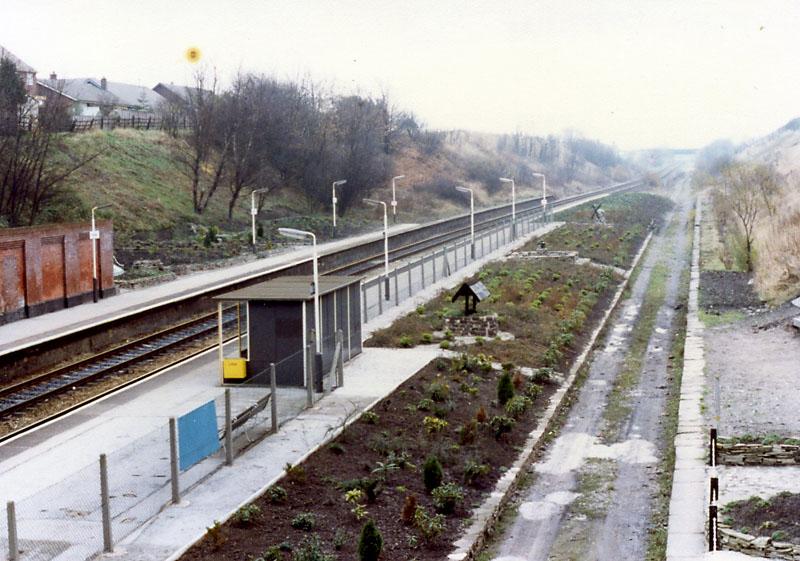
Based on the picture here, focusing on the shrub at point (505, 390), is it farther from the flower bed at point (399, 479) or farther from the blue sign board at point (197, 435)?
the blue sign board at point (197, 435)

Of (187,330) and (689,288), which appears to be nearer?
(187,330)

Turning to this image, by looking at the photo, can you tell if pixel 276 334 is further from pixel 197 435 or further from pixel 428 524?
pixel 428 524

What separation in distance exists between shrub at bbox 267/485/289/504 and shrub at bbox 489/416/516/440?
19.5 feet

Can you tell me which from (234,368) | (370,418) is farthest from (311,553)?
(234,368)

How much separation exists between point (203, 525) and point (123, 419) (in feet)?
23.7

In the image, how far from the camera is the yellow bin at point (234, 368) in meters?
23.0

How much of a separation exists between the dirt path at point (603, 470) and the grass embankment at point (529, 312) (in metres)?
1.51

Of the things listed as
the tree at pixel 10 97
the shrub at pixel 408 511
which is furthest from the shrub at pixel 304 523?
the tree at pixel 10 97

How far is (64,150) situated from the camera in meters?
61.5

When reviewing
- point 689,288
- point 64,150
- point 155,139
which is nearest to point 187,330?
point 689,288

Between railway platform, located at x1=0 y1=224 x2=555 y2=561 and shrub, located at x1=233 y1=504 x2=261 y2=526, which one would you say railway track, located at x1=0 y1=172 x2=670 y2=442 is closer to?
railway platform, located at x1=0 y1=224 x2=555 y2=561

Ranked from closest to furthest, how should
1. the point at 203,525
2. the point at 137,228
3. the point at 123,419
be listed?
the point at 203,525 → the point at 123,419 → the point at 137,228

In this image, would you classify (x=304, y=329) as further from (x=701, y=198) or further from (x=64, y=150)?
(x=701, y=198)

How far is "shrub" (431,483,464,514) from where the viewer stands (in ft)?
51.2
